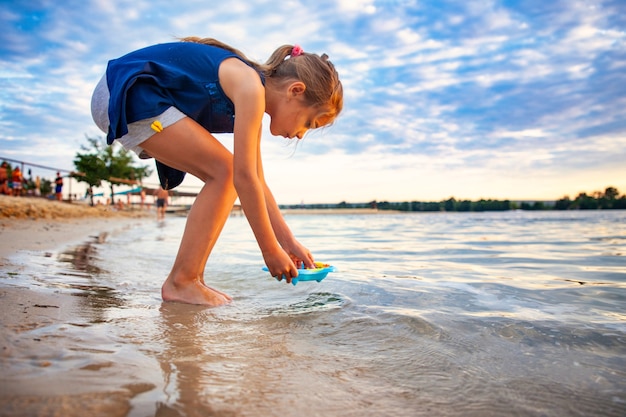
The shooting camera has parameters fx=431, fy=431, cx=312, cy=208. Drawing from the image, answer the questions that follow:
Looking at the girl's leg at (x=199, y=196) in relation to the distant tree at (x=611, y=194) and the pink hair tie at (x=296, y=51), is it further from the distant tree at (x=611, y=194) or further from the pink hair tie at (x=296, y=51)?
the distant tree at (x=611, y=194)

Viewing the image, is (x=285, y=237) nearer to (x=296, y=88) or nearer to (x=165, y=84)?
(x=296, y=88)

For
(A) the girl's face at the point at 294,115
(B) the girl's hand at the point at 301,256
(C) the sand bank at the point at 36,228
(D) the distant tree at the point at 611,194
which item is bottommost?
(C) the sand bank at the point at 36,228

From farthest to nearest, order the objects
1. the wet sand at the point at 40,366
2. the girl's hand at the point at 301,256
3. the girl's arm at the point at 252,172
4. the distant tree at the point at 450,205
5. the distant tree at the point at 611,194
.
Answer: the distant tree at the point at 450,205, the distant tree at the point at 611,194, the girl's hand at the point at 301,256, the girl's arm at the point at 252,172, the wet sand at the point at 40,366

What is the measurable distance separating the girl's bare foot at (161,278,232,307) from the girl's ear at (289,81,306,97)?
3.33 feet

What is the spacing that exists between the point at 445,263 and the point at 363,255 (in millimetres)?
920

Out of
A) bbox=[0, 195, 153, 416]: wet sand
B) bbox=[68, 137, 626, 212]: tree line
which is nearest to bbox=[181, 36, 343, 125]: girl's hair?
bbox=[0, 195, 153, 416]: wet sand

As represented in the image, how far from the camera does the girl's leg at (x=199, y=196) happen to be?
6.68 feet

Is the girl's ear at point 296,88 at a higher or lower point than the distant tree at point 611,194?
lower

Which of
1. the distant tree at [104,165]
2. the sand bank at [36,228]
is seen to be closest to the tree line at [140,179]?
the distant tree at [104,165]

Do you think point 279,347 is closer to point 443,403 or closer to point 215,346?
point 215,346

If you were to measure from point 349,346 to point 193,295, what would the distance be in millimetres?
913

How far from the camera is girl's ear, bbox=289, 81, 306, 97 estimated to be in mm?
2020

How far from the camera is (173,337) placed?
134cm

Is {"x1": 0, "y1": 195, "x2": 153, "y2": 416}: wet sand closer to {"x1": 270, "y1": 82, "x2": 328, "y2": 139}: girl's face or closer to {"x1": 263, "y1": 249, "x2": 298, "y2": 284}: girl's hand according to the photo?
{"x1": 263, "y1": 249, "x2": 298, "y2": 284}: girl's hand
